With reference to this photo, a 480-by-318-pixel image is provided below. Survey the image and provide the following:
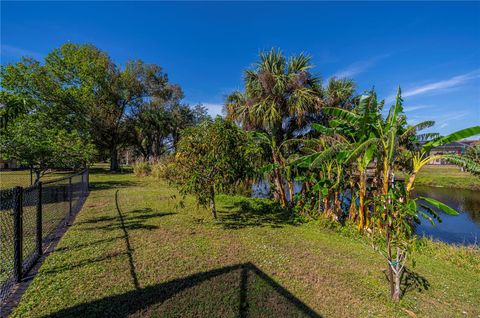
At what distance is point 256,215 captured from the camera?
7.75 meters

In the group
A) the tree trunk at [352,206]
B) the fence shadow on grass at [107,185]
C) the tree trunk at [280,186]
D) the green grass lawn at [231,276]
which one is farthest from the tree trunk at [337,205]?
the fence shadow on grass at [107,185]

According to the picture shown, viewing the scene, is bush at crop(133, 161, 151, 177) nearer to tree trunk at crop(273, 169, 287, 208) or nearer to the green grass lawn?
the green grass lawn

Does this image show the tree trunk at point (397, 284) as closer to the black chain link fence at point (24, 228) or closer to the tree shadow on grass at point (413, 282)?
the tree shadow on grass at point (413, 282)

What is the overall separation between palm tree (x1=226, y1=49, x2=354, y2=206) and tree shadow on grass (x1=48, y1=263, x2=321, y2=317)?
541 centimetres

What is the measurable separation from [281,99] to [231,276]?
23.6ft

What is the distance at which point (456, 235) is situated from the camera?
340 inches

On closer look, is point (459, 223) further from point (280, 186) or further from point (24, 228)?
point (24, 228)

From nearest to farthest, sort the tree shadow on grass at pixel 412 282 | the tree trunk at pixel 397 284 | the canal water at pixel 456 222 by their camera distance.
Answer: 1. the tree trunk at pixel 397 284
2. the tree shadow on grass at pixel 412 282
3. the canal water at pixel 456 222

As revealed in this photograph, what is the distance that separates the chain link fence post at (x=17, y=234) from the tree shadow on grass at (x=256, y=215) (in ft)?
13.5

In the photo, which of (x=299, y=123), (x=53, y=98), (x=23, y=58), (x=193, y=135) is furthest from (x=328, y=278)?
(x=23, y=58)

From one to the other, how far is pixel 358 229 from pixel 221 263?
404 cm

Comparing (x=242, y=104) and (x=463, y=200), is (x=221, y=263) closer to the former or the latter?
(x=242, y=104)

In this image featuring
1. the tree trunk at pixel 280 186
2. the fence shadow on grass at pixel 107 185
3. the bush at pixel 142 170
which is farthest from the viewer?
the bush at pixel 142 170

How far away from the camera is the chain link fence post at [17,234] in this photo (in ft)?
11.1
